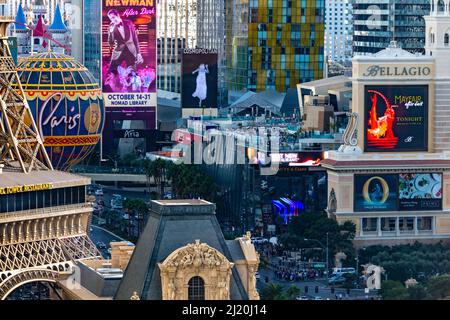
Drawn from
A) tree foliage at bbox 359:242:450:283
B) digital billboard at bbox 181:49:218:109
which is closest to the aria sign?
tree foliage at bbox 359:242:450:283

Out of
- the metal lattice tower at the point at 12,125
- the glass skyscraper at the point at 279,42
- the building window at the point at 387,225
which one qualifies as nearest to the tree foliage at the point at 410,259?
the building window at the point at 387,225

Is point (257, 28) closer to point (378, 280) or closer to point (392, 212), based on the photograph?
point (392, 212)

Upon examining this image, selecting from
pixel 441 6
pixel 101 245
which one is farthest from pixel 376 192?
pixel 101 245

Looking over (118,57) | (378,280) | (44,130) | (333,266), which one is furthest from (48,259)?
(118,57)

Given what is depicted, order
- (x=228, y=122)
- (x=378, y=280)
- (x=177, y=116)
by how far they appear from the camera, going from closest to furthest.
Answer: (x=378, y=280) → (x=228, y=122) → (x=177, y=116)

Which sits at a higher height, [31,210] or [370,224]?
[31,210]

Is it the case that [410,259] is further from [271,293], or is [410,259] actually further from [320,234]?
[271,293]

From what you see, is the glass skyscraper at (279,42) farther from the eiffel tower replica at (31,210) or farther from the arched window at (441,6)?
the eiffel tower replica at (31,210)
